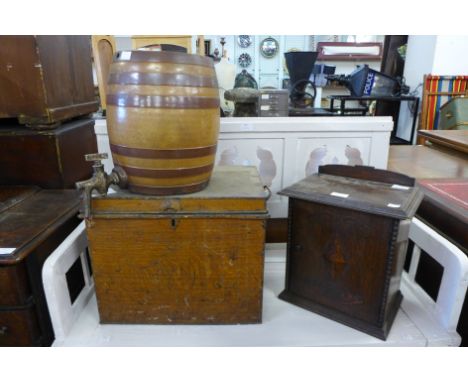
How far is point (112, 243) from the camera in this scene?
789mm

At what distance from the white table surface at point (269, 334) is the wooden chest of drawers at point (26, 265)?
79mm

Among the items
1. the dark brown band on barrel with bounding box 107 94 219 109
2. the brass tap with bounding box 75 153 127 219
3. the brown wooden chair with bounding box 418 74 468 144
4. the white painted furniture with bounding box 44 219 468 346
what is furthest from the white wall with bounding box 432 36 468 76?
the brass tap with bounding box 75 153 127 219

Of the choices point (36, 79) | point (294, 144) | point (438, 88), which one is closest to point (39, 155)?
point (36, 79)

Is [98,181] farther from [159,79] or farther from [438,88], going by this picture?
[438,88]

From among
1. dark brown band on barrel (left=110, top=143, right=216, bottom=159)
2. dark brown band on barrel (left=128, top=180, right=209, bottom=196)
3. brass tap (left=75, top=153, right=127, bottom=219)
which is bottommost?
dark brown band on barrel (left=128, top=180, right=209, bottom=196)

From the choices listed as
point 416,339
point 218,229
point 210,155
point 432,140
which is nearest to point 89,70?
point 210,155

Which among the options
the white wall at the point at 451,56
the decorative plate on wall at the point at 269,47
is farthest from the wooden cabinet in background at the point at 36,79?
the decorative plate on wall at the point at 269,47

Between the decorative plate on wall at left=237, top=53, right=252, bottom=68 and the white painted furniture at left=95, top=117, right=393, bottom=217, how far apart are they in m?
4.78

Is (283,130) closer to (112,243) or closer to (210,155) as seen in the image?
(210,155)

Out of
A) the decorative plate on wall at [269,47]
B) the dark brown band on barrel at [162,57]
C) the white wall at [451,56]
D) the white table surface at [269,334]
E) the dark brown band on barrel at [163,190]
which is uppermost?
the decorative plate on wall at [269,47]

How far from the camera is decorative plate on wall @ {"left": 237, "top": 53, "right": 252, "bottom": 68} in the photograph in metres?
5.62

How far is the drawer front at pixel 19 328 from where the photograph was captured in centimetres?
80

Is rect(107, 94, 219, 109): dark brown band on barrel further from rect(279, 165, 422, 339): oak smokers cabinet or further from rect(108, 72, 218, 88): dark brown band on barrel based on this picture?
rect(279, 165, 422, 339): oak smokers cabinet

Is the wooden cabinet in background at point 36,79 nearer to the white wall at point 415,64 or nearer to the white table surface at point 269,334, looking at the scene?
the white table surface at point 269,334
